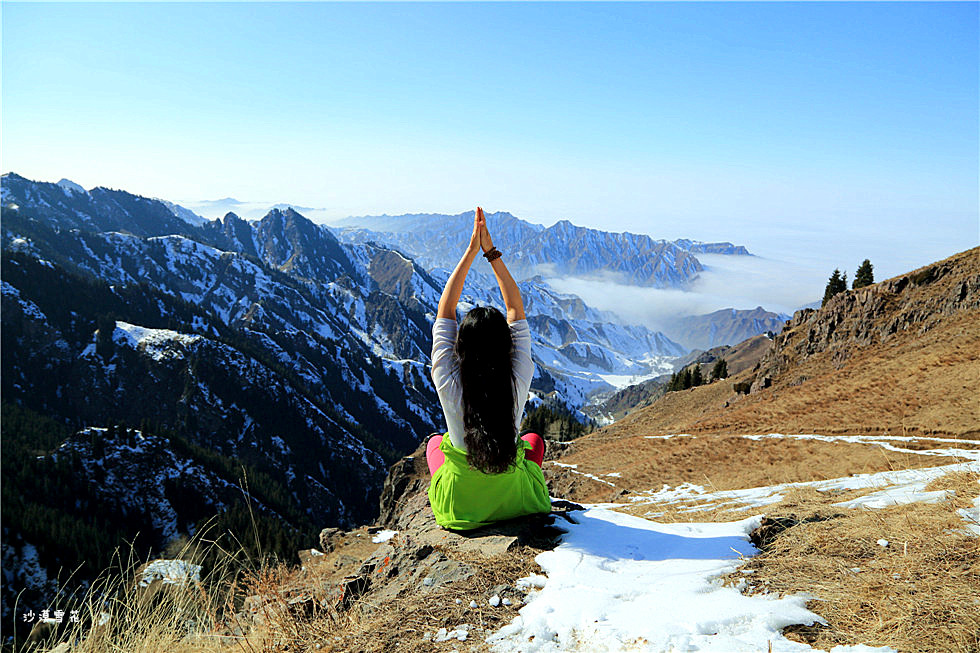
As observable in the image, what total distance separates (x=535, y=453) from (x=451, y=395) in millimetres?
1816

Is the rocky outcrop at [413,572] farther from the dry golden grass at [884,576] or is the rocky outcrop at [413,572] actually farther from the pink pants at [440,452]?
the dry golden grass at [884,576]

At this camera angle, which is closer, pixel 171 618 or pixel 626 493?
pixel 171 618

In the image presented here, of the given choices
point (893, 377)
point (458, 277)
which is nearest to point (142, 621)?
point (458, 277)

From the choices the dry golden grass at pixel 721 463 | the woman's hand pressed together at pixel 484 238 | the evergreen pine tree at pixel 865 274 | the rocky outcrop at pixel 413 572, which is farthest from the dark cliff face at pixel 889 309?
the rocky outcrop at pixel 413 572

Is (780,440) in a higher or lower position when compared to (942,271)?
lower

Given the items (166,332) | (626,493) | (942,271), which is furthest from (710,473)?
(166,332)

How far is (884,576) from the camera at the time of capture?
3904 mm

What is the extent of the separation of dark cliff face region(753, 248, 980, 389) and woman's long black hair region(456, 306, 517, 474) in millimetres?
40697

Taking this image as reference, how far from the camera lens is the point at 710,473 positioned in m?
20.7

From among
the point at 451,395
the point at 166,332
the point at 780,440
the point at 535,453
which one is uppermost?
the point at 451,395

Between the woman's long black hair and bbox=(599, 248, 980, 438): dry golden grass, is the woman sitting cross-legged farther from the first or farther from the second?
bbox=(599, 248, 980, 438): dry golden grass

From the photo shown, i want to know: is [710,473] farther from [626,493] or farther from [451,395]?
[451,395]

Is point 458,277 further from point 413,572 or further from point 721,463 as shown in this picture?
point 721,463

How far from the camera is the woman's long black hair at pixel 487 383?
193 inches
